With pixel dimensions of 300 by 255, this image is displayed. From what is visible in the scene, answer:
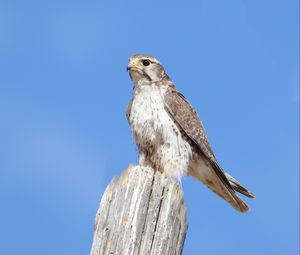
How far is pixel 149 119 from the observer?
24.4 ft

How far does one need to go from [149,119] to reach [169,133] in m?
0.28

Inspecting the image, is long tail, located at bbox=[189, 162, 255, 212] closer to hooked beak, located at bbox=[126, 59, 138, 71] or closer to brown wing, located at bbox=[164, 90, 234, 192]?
brown wing, located at bbox=[164, 90, 234, 192]

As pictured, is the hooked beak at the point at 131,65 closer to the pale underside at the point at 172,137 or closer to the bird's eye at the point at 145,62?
the bird's eye at the point at 145,62

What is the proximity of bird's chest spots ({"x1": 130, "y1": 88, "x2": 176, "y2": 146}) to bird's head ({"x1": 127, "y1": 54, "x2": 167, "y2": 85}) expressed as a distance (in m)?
0.21

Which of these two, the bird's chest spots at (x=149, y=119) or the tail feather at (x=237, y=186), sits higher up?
the bird's chest spots at (x=149, y=119)

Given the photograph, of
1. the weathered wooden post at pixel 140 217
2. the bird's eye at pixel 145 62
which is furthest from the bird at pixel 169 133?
the weathered wooden post at pixel 140 217

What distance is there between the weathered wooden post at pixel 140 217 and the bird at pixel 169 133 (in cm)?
292

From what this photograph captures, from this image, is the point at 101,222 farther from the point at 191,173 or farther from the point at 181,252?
the point at 191,173

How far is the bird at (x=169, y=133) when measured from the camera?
7422mm

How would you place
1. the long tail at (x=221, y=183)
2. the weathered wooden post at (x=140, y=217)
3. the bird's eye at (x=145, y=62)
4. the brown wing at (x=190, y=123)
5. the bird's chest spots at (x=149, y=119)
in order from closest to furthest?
the weathered wooden post at (x=140, y=217)
the bird's chest spots at (x=149, y=119)
the brown wing at (x=190, y=123)
the long tail at (x=221, y=183)
the bird's eye at (x=145, y=62)

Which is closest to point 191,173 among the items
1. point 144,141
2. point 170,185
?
point 144,141

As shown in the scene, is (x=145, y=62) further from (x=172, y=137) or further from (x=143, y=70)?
(x=172, y=137)

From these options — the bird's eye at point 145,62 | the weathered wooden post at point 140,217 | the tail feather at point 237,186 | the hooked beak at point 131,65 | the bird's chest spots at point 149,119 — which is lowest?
the weathered wooden post at point 140,217

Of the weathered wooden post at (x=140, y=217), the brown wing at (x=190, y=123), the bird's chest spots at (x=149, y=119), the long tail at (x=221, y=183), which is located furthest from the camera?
the long tail at (x=221, y=183)
